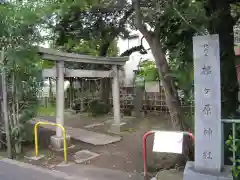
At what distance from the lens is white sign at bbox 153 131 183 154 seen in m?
4.30

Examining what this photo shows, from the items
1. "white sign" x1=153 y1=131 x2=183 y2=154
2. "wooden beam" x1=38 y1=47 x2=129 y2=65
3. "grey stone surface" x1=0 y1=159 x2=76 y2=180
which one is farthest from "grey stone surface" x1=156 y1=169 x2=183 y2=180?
"wooden beam" x1=38 y1=47 x2=129 y2=65

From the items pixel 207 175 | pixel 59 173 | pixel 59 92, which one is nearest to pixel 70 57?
pixel 59 92

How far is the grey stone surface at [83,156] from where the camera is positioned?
22.5ft

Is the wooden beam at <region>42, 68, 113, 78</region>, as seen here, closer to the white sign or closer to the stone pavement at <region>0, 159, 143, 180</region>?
the stone pavement at <region>0, 159, 143, 180</region>

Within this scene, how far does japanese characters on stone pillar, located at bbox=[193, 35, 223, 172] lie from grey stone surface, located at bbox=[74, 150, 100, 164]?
3.85 metres

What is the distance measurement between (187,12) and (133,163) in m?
4.01

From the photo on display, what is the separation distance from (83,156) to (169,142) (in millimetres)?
3545

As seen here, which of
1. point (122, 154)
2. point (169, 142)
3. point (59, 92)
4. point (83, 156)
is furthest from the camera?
point (59, 92)

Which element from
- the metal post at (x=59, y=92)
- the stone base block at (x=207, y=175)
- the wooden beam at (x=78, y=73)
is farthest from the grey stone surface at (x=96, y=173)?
the wooden beam at (x=78, y=73)

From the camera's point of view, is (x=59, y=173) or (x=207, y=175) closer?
(x=207, y=175)

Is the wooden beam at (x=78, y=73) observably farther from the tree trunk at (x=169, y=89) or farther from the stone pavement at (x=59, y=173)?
the tree trunk at (x=169, y=89)

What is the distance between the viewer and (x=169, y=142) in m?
4.39

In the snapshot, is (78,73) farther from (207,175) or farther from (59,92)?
(207,175)

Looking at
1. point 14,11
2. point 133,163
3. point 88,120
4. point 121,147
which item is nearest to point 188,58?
point 133,163
